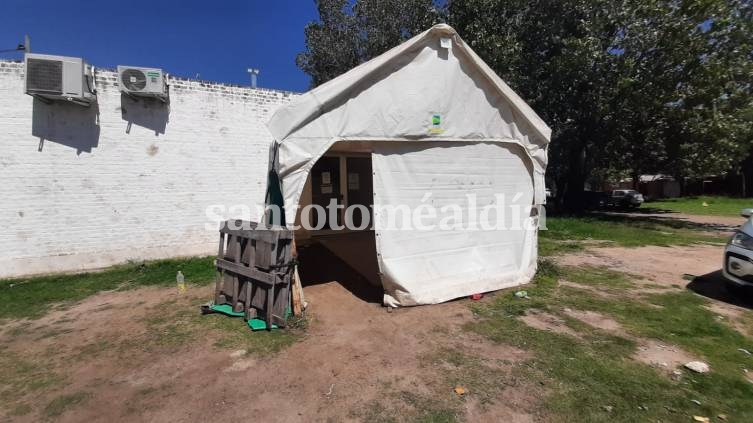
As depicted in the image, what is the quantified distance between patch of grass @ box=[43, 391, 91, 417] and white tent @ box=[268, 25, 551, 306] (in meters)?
2.55

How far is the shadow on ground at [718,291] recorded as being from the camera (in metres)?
5.20

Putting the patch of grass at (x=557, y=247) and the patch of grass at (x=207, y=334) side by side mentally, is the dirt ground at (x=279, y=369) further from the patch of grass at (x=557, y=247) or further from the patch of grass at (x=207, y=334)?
the patch of grass at (x=557, y=247)

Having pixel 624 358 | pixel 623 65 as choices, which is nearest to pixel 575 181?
pixel 623 65

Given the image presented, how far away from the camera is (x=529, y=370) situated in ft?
11.2

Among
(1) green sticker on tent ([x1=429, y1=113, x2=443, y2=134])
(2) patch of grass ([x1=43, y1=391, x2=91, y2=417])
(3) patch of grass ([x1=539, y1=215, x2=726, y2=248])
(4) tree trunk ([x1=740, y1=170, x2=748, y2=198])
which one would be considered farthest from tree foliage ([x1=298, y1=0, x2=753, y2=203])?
(4) tree trunk ([x1=740, y1=170, x2=748, y2=198])

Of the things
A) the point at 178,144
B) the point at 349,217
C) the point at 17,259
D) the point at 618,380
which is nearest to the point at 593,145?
the point at 349,217

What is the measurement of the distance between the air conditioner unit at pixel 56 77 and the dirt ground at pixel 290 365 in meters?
4.25

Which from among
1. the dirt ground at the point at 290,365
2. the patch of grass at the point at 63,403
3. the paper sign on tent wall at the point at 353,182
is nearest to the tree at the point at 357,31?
the paper sign on tent wall at the point at 353,182

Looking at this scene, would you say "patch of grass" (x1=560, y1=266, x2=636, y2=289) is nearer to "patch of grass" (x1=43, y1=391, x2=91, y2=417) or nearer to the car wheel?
the car wheel

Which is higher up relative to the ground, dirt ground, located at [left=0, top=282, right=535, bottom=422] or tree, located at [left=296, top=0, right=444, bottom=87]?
tree, located at [left=296, top=0, right=444, bottom=87]

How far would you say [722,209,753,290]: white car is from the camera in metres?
4.83

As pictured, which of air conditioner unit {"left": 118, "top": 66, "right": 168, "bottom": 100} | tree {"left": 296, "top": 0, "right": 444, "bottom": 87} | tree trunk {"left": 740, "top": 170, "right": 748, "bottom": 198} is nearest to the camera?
air conditioner unit {"left": 118, "top": 66, "right": 168, "bottom": 100}

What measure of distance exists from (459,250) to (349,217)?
5794 millimetres

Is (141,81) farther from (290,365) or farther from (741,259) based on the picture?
(741,259)
